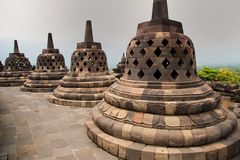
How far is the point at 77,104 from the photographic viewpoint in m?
9.06

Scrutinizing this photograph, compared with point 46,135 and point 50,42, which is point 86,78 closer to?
point 46,135

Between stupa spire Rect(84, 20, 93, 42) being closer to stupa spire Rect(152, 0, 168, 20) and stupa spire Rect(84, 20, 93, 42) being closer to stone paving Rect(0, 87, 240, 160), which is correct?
stone paving Rect(0, 87, 240, 160)

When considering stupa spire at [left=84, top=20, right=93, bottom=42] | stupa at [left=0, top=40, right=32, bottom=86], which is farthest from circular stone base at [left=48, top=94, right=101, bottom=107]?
stupa at [left=0, top=40, right=32, bottom=86]

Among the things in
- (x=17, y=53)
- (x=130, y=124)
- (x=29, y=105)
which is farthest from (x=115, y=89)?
(x=17, y=53)

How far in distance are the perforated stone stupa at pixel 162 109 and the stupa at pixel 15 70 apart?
13.5m

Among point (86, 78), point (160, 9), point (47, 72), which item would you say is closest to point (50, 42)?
point (47, 72)

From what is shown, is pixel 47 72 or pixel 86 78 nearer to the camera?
pixel 86 78

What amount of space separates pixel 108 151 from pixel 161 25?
11.0ft

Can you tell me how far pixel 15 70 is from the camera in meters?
16.9

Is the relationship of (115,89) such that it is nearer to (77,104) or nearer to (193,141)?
(193,141)

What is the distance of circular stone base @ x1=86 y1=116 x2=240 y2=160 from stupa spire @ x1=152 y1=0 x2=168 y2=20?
326cm

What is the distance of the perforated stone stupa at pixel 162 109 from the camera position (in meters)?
4.01

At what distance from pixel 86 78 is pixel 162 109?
601cm

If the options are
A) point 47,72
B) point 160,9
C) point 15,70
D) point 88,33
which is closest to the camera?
point 160,9
